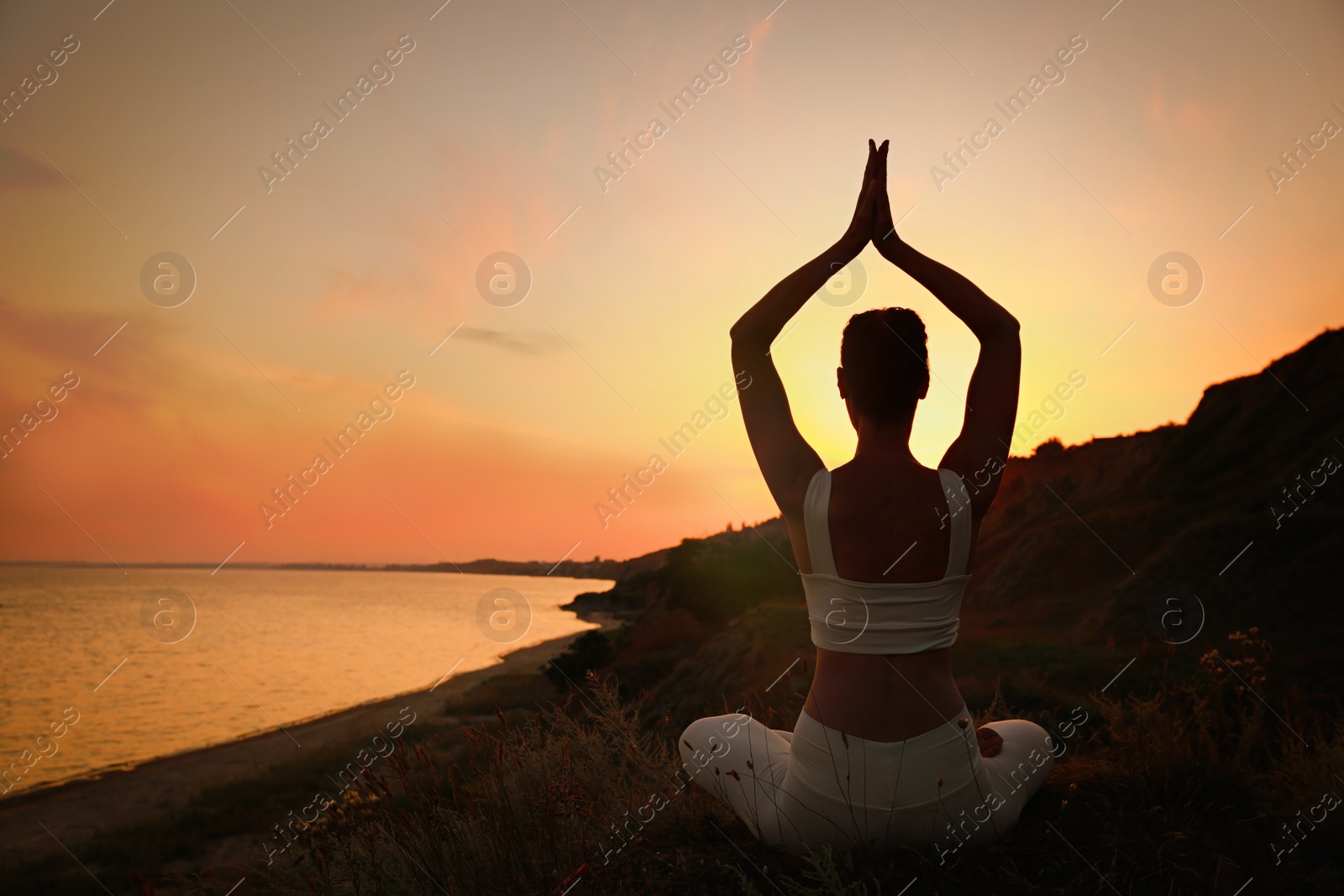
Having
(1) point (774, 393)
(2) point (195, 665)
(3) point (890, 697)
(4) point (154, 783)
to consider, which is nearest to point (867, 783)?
(3) point (890, 697)

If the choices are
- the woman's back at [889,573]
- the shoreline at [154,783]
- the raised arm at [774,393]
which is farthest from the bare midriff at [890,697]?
the shoreline at [154,783]

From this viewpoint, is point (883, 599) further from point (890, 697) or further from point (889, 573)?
point (890, 697)

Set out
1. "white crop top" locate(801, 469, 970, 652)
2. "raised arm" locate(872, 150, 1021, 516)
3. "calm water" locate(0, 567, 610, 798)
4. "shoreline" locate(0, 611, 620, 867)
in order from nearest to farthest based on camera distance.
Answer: "white crop top" locate(801, 469, 970, 652) < "raised arm" locate(872, 150, 1021, 516) < "shoreline" locate(0, 611, 620, 867) < "calm water" locate(0, 567, 610, 798)

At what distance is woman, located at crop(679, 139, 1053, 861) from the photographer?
235 cm

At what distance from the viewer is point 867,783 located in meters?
2.38

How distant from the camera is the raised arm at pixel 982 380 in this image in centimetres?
248

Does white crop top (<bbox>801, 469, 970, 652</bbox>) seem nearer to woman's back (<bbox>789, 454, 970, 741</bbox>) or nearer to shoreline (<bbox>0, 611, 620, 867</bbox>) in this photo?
woman's back (<bbox>789, 454, 970, 741</bbox>)

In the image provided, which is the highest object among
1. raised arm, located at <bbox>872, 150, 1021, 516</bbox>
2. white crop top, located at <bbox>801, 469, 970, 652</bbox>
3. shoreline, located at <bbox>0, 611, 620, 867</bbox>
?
shoreline, located at <bbox>0, 611, 620, 867</bbox>

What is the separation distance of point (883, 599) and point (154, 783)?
1272 inches

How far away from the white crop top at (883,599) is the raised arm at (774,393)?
9cm

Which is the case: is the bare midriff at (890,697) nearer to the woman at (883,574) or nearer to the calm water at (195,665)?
the woman at (883,574)

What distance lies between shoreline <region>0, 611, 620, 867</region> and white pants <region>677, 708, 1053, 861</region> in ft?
85.0

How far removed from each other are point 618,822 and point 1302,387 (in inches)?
1125

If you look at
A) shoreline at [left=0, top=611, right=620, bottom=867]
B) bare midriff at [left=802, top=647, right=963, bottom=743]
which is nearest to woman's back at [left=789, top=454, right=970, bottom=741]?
bare midriff at [left=802, top=647, right=963, bottom=743]
